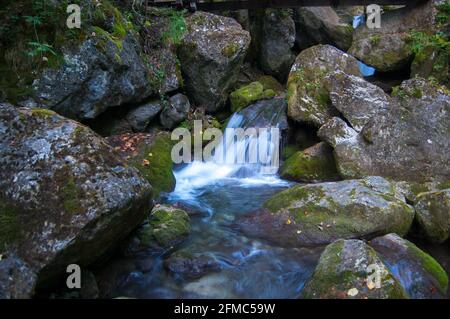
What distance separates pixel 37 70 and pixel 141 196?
3146 mm

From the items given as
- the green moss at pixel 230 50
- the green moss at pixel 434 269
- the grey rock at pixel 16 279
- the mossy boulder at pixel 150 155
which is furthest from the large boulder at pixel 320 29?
the grey rock at pixel 16 279

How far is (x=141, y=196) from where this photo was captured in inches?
171

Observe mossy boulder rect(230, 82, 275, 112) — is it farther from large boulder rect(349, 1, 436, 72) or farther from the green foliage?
large boulder rect(349, 1, 436, 72)

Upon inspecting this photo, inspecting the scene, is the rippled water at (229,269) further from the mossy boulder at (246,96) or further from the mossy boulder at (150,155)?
the mossy boulder at (246,96)

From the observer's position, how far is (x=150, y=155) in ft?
24.1

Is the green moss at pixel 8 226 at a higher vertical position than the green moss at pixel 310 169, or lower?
higher

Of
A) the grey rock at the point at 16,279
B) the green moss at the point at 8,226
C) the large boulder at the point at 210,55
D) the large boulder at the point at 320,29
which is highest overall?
the large boulder at the point at 320,29

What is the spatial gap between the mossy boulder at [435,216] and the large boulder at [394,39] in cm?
701

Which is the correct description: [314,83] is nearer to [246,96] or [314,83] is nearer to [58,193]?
[246,96]

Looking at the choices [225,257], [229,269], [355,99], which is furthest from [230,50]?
[229,269]

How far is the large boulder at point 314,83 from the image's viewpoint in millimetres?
8948

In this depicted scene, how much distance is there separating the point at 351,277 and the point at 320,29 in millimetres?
10891
